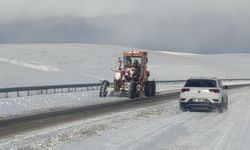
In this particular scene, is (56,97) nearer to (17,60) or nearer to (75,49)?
(17,60)

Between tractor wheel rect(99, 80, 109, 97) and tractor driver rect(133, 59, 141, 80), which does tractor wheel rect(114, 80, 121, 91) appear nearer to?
tractor wheel rect(99, 80, 109, 97)

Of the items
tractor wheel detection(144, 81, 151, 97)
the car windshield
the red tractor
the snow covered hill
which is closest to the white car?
the car windshield

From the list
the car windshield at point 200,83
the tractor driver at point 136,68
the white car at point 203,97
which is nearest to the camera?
the white car at point 203,97

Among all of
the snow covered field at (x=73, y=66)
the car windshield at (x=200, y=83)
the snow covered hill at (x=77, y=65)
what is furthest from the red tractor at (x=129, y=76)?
the snow covered hill at (x=77, y=65)

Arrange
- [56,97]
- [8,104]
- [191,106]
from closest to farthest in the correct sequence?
[191,106], [8,104], [56,97]

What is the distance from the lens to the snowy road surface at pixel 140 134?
13.6 meters

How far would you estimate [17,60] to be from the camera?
98.8m

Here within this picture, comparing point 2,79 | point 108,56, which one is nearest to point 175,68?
point 108,56

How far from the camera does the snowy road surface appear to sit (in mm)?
13586

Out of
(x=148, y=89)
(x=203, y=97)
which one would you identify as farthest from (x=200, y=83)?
(x=148, y=89)

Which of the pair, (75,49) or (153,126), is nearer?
(153,126)

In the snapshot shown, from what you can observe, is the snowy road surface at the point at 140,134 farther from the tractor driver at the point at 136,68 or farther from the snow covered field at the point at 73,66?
the snow covered field at the point at 73,66

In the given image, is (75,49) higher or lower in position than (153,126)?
higher

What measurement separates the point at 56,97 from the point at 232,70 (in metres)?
121
